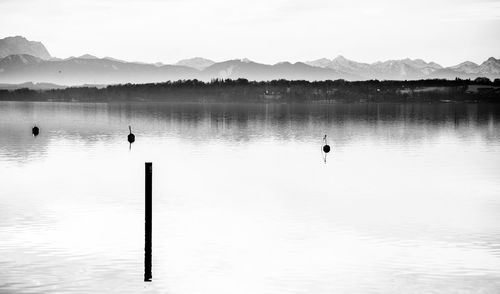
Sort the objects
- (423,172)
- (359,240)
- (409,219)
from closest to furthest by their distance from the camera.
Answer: (359,240) → (409,219) → (423,172)

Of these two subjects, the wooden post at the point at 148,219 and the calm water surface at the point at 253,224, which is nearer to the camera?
the wooden post at the point at 148,219

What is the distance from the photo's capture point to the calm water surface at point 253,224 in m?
26.6

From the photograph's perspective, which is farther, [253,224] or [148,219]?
[253,224]

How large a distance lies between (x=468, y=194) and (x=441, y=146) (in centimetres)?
4784

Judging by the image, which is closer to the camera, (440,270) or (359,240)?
(440,270)

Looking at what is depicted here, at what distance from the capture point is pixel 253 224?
3806 centimetres

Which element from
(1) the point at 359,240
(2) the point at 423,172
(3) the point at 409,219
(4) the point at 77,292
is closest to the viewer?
(4) the point at 77,292

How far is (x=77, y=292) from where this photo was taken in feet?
80.1

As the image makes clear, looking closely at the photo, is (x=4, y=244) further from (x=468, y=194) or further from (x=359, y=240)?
(x=468, y=194)

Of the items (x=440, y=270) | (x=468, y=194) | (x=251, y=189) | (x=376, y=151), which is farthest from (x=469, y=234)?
(x=376, y=151)

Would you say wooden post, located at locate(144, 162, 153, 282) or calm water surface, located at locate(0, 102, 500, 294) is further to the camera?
calm water surface, located at locate(0, 102, 500, 294)

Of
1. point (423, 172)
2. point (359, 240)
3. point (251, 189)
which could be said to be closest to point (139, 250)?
point (359, 240)

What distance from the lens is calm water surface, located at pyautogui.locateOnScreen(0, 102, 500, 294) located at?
26.6 m

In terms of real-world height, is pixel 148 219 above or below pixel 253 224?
above
